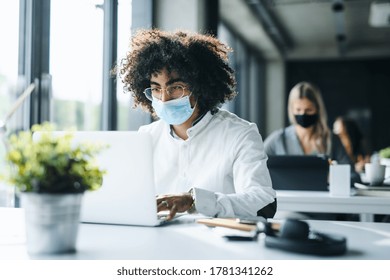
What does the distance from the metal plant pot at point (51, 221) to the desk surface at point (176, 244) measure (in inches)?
0.9

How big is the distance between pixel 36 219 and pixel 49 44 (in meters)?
1.88

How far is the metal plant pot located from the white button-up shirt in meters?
0.77

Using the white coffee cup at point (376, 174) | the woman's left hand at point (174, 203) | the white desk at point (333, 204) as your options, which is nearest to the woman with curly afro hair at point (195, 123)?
the woman's left hand at point (174, 203)

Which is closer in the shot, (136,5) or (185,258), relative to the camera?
(185,258)

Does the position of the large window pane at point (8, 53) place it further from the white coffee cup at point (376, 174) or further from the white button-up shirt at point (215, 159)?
the white coffee cup at point (376, 174)

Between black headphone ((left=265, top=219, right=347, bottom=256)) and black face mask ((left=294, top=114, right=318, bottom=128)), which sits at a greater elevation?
black face mask ((left=294, top=114, right=318, bottom=128))

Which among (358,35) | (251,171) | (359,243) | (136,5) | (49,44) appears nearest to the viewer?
(359,243)

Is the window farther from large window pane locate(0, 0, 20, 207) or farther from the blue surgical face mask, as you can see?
the blue surgical face mask

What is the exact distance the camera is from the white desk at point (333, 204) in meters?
2.27

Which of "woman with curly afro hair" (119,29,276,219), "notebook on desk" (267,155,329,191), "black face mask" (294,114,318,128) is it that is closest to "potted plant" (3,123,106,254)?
"woman with curly afro hair" (119,29,276,219)

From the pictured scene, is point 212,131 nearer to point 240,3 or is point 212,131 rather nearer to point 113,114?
point 113,114

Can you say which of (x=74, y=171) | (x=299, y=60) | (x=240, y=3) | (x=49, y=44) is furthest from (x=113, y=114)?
(x=299, y=60)

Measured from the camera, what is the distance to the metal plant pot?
3.30 ft

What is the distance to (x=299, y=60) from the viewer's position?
412 inches
